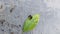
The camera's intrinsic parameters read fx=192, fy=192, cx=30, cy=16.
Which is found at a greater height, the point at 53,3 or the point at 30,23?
the point at 53,3

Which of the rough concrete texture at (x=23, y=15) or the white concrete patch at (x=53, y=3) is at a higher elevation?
the white concrete patch at (x=53, y=3)

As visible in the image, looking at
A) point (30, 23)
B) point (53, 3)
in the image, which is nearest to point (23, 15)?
point (30, 23)

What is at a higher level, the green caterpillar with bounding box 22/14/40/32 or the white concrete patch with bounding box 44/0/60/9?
the white concrete patch with bounding box 44/0/60/9

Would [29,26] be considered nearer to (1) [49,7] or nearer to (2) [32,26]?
(2) [32,26]

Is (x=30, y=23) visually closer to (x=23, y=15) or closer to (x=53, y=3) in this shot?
(x=23, y=15)
